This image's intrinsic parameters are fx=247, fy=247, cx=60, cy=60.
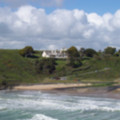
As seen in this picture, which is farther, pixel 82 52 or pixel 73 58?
pixel 82 52

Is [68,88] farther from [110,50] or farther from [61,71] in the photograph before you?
[110,50]

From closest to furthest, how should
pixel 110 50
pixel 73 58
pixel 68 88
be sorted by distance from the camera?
pixel 68 88, pixel 73 58, pixel 110 50

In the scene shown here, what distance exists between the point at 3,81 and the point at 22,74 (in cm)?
1292

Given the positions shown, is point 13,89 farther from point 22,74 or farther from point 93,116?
point 93,116

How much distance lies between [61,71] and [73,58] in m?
12.4

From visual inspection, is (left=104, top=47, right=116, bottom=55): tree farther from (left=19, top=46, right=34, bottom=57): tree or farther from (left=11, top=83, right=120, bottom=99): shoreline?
(left=11, top=83, right=120, bottom=99): shoreline

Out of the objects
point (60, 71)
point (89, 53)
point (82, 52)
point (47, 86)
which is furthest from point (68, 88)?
point (89, 53)

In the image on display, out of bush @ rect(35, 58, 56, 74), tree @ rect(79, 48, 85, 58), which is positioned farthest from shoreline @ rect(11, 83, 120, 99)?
tree @ rect(79, 48, 85, 58)

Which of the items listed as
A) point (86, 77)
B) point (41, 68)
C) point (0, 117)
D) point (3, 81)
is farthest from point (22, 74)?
point (0, 117)

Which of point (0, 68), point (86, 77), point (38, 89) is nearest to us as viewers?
point (38, 89)

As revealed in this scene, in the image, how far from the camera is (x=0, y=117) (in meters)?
23.0

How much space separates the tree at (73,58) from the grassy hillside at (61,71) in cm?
170

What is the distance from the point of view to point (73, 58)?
85000 millimetres

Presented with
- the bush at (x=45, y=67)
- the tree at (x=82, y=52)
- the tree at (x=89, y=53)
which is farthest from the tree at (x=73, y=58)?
the bush at (x=45, y=67)
